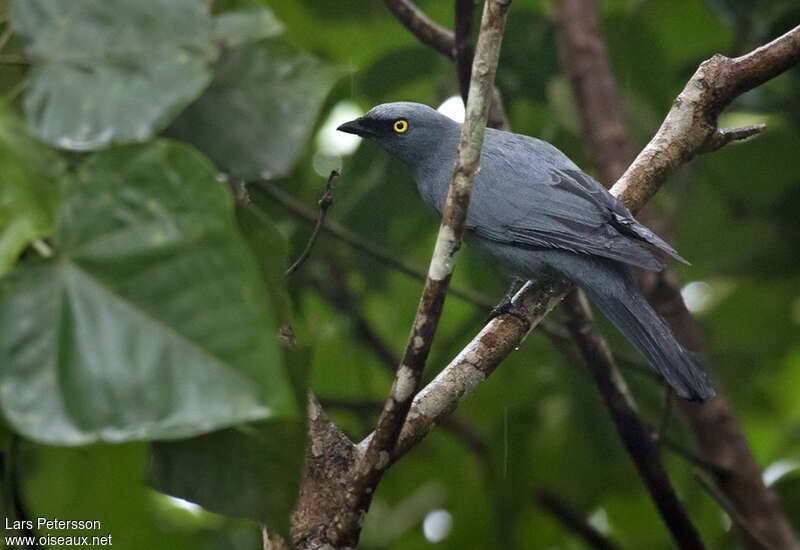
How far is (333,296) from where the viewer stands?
16.5 ft

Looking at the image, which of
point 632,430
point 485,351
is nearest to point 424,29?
point 485,351

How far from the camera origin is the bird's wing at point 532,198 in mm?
3906

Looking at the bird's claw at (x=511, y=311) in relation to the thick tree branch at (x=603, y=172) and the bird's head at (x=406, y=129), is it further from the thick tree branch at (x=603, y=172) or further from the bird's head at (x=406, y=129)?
the bird's head at (x=406, y=129)

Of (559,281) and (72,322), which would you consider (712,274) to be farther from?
(72,322)

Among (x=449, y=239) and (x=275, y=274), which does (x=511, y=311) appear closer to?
(x=449, y=239)

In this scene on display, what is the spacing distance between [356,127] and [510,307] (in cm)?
150

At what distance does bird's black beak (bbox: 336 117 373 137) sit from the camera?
4.49 meters

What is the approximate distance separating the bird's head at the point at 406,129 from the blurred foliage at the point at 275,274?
16 centimetres

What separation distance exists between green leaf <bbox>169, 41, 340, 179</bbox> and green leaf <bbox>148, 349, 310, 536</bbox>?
39cm

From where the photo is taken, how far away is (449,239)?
A: 222 centimetres

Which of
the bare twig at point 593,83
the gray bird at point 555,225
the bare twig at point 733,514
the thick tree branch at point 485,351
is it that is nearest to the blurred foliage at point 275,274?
the bare twig at point 593,83

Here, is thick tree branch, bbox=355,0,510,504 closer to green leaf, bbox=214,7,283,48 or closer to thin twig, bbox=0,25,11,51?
green leaf, bbox=214,7,283,48

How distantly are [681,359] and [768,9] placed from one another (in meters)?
2.11

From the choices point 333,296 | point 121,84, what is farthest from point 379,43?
point 121,84
